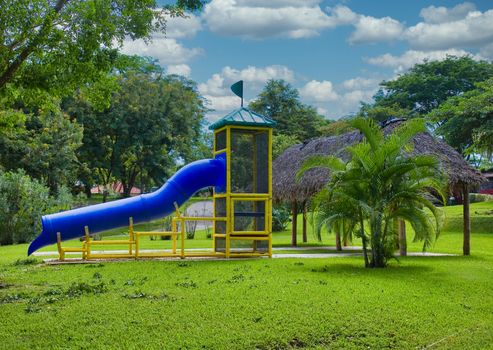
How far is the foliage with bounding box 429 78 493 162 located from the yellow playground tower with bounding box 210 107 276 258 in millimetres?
11087

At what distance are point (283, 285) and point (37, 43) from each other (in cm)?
472

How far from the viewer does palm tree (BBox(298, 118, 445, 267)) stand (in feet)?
34.0

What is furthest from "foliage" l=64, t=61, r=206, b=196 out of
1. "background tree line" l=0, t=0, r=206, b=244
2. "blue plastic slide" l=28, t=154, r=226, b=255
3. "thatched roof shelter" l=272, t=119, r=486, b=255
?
"blue plastic slide" l=28, t=154, r=226, b=255

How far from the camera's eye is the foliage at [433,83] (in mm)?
36438

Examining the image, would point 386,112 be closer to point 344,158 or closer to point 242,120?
point 344,158

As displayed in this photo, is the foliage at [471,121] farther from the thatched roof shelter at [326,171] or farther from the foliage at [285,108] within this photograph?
the foliage at [285,108]

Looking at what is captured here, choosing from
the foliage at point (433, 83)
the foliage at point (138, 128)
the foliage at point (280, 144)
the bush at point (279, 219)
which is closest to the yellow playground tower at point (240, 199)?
the bush at point (279, 219)

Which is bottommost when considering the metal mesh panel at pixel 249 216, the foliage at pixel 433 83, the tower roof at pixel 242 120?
the metal mesh panel at pixel 249 216

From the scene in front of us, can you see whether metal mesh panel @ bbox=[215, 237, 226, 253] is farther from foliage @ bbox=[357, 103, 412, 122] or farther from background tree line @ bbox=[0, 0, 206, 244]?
foliage @ bbox=[357, 103, 412, 122]

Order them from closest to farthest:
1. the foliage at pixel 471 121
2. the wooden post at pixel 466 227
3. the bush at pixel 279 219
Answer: the wooden post at pixel 466 227
the foliage at pixel 471 121
the bush at pixel 279 219

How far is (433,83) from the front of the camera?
123ft

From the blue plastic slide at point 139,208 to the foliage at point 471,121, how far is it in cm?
1204

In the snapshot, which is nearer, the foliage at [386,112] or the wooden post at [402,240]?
the wooden post at [402,240]

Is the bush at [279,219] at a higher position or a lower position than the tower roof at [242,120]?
lower
